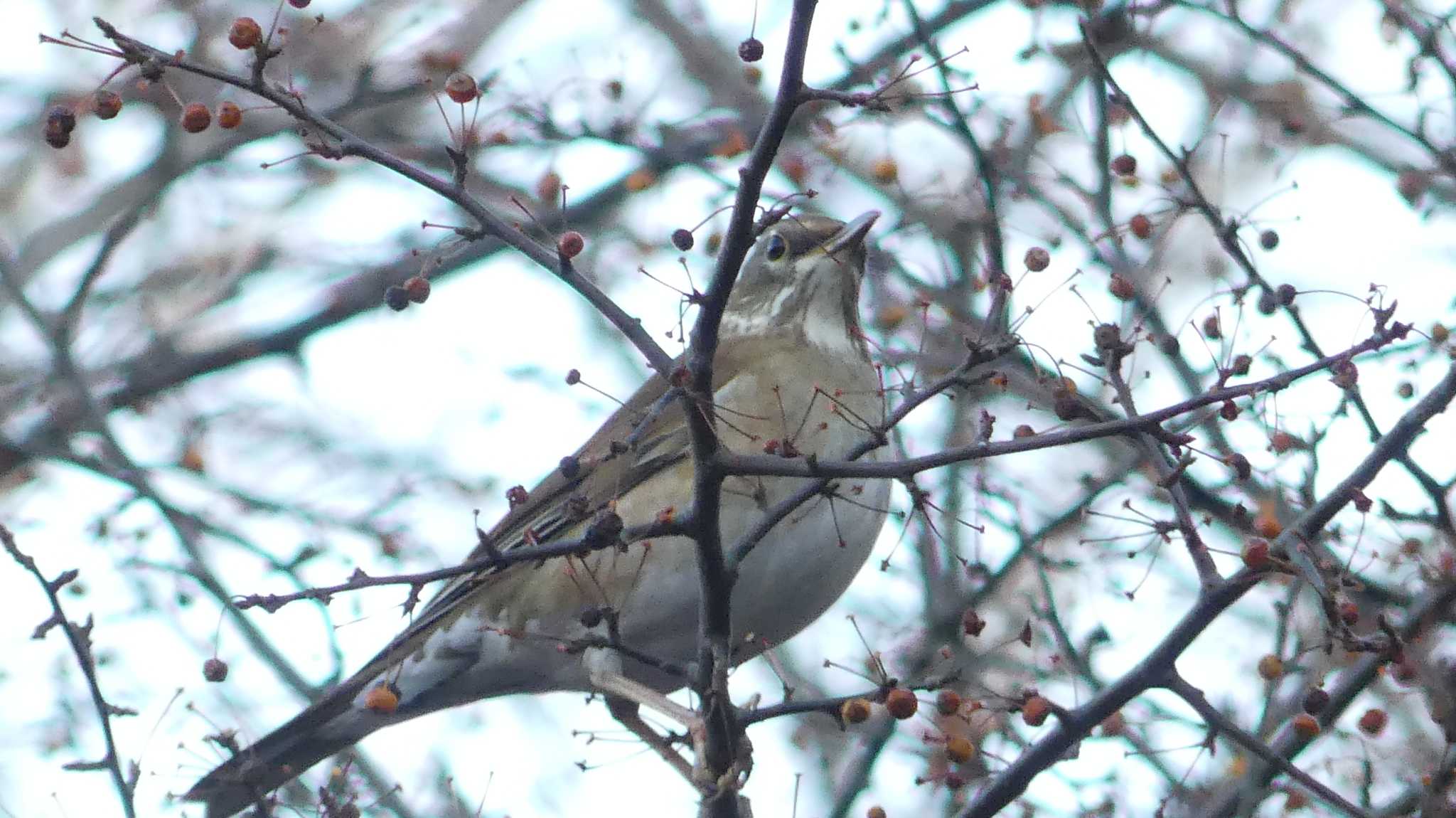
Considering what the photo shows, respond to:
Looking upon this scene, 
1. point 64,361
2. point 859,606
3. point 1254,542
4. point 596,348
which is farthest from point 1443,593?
point 596,348

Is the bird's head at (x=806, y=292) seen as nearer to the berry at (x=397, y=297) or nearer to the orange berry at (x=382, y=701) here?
the orange berry at (x=382, y=701)

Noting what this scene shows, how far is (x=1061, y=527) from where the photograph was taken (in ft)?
24.2

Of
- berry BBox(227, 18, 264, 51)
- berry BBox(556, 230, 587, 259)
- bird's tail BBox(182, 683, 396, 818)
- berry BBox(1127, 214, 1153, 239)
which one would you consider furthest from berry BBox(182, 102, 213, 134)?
berry BBox(1127, 214, 1153, 239)

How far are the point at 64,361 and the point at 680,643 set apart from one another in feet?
10.6

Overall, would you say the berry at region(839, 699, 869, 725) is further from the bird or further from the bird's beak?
the bird's beak

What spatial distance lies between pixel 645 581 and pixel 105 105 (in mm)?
3097

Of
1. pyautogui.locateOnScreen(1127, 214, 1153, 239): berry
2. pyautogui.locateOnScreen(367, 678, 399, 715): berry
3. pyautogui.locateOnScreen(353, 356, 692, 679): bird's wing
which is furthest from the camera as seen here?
pyautogui.locateOnScreen(353, 356, 692, 679): bird's wing

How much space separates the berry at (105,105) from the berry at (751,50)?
1437 millimetres

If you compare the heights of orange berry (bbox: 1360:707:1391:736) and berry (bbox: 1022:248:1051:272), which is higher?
berry (bbox: 1022:248:1051:272)

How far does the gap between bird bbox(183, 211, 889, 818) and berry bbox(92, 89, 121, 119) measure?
2.35m

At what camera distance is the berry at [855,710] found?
163 inches

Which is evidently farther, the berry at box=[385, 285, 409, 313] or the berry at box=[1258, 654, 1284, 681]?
the berry at box=[1258, 654, 1284, 681]

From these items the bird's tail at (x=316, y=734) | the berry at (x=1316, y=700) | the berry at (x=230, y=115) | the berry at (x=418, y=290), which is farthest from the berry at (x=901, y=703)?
the bird's tail at (x=316, y=734)

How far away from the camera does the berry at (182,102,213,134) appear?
4.00 meters
